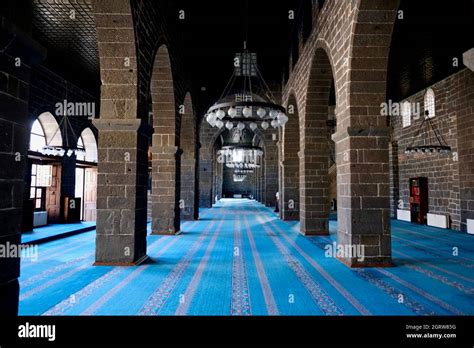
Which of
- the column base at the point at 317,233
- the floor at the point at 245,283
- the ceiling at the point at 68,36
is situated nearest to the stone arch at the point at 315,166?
the column base at the point at 317,233

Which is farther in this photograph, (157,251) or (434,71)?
(434,71)

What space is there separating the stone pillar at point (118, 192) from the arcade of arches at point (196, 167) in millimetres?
23

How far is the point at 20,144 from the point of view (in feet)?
7.39

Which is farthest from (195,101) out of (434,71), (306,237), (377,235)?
(377,235)

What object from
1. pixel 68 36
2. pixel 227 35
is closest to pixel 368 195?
pixel 227 35

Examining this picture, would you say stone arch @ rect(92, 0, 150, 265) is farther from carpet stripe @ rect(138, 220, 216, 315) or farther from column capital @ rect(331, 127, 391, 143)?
column capital @ rect(331, 127, 391, 143)

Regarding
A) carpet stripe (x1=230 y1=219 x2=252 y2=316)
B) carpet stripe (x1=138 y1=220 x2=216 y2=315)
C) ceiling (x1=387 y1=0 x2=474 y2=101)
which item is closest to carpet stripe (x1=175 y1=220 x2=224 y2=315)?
carpet stripe (x1=138 y1=220 x2=216 y2=315)

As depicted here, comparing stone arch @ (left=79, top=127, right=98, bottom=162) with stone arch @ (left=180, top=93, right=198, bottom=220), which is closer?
stone arch @ (left=180, top=93, right=198, bottom=220)

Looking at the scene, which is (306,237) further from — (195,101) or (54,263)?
(195,101)

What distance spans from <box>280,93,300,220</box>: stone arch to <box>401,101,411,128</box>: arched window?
4.78 m

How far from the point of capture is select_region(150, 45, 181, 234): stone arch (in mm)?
7973

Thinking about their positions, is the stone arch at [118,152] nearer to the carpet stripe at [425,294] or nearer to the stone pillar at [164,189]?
the stone pillar at [164,189]

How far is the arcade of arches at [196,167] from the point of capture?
321 centimetres
